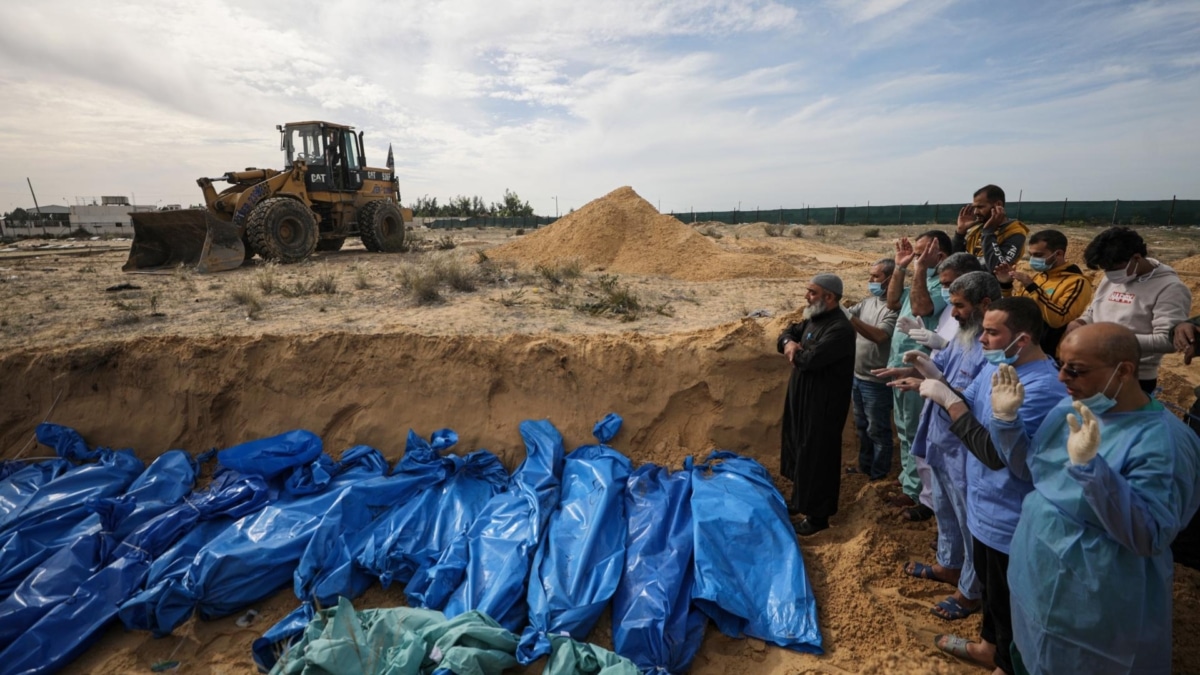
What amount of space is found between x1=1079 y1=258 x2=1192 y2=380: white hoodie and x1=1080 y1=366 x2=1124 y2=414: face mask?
5.32 ft

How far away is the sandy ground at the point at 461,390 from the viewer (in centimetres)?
320

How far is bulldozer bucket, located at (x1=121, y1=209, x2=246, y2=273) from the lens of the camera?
10.2 metres

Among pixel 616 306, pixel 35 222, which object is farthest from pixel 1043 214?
pixel 35 222

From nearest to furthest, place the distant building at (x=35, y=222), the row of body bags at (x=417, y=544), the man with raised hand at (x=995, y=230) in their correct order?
the row of body bags at (x=417, y=544), the man with raised hand at (x=995, y=230), the distant building at (x=35, y=222)

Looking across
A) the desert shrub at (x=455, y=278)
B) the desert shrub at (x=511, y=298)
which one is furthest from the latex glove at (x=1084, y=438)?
the desert shrub at (x=455, y=278)

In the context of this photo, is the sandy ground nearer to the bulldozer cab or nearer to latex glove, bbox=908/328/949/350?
latex glove, bbox=908/328/949/350

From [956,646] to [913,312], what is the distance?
1862 millimetres

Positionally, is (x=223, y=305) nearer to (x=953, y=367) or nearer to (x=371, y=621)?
(x=371, y=621)

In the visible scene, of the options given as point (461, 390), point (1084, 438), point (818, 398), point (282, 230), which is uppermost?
point (282, 230)

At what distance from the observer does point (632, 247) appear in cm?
1171

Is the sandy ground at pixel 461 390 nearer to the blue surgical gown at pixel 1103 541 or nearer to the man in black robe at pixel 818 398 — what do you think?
the man in black robe at pixel 818 398

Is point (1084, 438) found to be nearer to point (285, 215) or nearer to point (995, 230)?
point (995, 230)

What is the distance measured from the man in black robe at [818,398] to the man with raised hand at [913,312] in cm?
37

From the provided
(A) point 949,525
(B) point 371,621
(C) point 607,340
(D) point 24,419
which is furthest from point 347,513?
(A) point 949,525
